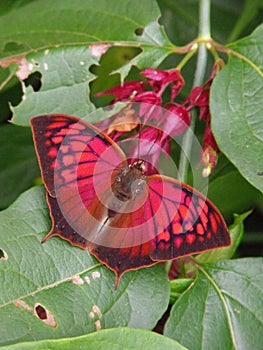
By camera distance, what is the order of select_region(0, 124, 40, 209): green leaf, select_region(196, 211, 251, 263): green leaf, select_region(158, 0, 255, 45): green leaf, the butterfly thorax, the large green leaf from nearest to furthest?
the large green leaf, the butterfly thorax, select_region(196, 211, 251, 263): green leaf, select_region(0, 124, 40, 209): green leaf, select_region(158, 0, 255, 45): green leaf

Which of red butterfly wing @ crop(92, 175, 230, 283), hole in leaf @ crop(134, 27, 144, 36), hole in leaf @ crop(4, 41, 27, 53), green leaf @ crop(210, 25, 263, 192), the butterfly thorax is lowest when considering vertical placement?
red butterfly wing @ crop(92, 175, 230, 283)

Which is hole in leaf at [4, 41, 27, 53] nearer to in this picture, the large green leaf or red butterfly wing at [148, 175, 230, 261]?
red butterfly wing at [148, 175, 230, 261]

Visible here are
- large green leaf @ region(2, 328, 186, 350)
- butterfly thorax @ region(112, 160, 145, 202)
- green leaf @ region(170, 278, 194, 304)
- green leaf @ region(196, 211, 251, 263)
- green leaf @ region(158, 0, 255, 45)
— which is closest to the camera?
large green leaf @ region(2, 328, 186, 350)

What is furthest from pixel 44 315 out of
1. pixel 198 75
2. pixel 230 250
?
pixel 198 75

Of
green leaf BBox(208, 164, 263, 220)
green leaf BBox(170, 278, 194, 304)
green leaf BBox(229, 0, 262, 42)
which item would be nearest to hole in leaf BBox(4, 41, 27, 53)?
green leaf BBox(208, 164, 263, 220)

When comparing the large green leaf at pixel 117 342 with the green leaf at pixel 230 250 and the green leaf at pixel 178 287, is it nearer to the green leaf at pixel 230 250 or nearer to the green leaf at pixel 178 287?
the green leaf at pixel 178 287

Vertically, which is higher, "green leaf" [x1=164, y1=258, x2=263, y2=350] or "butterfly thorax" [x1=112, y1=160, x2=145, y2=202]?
"butterfly thorax" [x1=112, y1=160, x2=145, y2=202]

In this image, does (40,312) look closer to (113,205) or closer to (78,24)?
(113,205)
